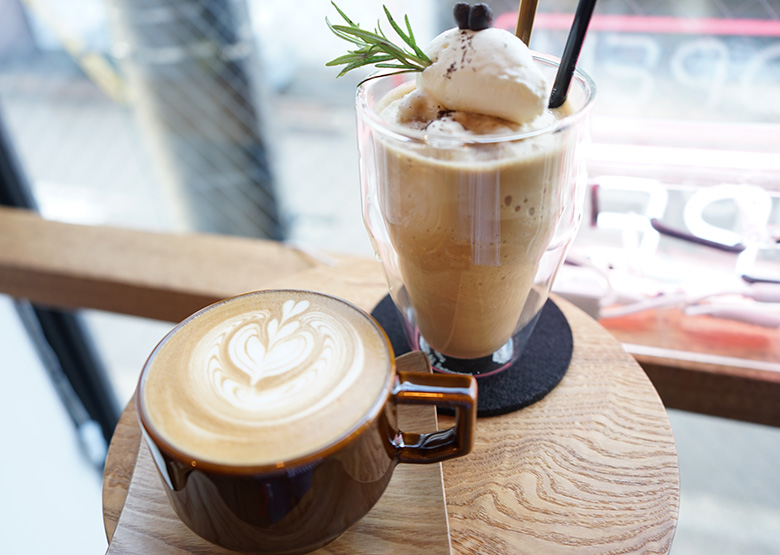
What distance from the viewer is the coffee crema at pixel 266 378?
0.41 m

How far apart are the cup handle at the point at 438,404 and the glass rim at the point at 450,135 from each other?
0.18 m

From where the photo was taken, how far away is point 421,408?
0.57 metres

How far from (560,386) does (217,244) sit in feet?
2.52

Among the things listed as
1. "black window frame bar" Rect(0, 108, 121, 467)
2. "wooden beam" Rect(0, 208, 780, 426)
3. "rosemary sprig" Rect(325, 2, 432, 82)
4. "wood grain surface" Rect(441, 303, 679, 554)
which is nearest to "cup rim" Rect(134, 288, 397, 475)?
"wood grain surface" Rect(441, 303, 679, 554)

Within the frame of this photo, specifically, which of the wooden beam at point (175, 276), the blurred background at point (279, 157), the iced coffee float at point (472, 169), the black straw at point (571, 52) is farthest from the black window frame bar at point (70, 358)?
the black straw at point (571, 52)

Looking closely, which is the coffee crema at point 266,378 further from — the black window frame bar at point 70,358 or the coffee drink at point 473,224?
the black window frame bar at point 70,358

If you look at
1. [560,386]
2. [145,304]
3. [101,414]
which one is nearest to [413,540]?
[560,386]

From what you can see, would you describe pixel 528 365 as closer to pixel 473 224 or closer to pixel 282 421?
pixel 473 224

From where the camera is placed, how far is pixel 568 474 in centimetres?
54

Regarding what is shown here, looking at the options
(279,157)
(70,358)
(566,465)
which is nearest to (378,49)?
(566,465)

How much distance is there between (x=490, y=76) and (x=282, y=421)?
1.00 ft

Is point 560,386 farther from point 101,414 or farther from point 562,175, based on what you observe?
point 101,414

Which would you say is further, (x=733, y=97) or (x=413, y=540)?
(x=733, y=97)

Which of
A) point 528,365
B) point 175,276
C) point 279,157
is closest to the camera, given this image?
point 528,365
